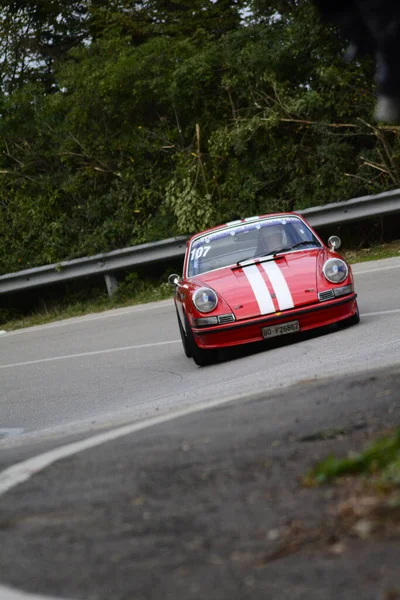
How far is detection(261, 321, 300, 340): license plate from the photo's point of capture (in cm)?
1035

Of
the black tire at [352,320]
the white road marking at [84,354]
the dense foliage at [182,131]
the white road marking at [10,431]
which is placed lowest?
the white road marking at [84,354]

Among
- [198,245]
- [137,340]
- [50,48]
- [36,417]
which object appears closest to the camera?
[36,417]

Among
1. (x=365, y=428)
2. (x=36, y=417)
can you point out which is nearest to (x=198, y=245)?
(x=36, y=417)

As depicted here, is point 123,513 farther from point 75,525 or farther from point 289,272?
point 289,272

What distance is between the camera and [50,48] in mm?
28406

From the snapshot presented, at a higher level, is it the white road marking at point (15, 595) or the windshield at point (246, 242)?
the windshield at point (246, 242)

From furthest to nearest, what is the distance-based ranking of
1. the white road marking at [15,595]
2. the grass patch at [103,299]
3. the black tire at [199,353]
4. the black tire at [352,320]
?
the grass patch at [103,299], the black tire at [352,320], the black tire at [199,353], the white road marking at [15,595]

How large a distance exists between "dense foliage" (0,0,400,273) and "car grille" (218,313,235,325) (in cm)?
1029

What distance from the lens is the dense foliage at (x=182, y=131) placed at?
69.2 feet

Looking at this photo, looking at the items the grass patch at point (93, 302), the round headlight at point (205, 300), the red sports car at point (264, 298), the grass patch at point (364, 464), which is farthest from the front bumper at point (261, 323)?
the grass patch at point (93, 302)

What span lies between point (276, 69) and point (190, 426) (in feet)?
55.2

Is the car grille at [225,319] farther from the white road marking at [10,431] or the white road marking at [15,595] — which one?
the white road marking at [15,595]

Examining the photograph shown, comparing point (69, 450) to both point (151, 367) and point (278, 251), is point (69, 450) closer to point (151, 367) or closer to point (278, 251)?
point (151, 367)

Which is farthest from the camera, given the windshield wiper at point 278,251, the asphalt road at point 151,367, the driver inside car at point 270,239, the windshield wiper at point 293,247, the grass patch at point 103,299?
the grass patch at point 103,299
